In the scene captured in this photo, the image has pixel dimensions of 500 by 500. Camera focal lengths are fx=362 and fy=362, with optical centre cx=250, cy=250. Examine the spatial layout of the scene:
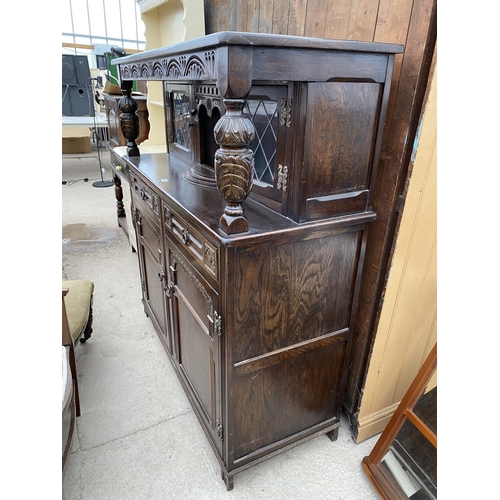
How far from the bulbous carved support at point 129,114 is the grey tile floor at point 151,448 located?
1236mm

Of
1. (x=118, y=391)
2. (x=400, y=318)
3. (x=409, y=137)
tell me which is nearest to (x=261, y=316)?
(x=400, y=318)

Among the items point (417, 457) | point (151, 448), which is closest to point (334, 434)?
point (417, 457)

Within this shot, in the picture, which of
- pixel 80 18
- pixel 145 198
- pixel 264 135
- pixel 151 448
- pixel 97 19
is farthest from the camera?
pixel 97 19

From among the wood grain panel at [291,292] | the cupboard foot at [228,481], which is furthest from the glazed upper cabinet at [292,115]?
the cupboard foot at [228,481]

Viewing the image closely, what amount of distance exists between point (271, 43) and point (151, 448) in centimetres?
170

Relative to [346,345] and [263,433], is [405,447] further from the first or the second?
[263,433]

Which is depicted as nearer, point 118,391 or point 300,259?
point 300,259

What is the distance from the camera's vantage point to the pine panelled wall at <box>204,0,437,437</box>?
3.57ft

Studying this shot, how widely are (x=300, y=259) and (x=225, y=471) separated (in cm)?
92

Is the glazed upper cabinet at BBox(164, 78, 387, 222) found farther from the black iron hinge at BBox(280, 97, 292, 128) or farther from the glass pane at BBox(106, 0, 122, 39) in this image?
the glass pane at BBox(106, 0, 122, 39)

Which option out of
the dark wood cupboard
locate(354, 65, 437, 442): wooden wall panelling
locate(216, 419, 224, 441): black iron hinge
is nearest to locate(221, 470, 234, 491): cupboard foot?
the dark wood cupboard

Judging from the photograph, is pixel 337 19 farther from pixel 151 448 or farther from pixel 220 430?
pixel 151 448

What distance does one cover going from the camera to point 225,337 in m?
1.21

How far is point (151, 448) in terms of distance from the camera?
1664mm
